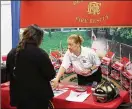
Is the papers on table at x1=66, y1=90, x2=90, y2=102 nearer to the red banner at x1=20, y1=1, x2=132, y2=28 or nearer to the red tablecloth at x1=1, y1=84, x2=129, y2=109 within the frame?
the red tablecloth at x1=1, y1=84, x2=129, y2=109

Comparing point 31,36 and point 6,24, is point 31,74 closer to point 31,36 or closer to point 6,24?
point 31,36

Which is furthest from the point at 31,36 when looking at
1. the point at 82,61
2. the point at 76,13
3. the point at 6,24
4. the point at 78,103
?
the point at 6,24

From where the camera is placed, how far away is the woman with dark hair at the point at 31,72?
7.42ft

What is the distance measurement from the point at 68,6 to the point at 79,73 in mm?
1194

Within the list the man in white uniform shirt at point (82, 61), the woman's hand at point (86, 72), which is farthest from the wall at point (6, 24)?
the woman's hand at point (86, 72)

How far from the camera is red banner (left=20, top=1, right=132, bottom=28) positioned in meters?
3.69

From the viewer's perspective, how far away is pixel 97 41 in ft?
12.7

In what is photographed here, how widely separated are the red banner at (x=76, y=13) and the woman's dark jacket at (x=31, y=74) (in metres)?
1.72

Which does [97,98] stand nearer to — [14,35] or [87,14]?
[87,14]

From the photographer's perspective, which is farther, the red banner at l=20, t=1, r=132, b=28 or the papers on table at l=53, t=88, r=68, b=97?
the red banner at l=20, t=1, r=132, b=28

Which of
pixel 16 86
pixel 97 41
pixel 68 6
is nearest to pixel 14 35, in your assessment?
pixel 68 6

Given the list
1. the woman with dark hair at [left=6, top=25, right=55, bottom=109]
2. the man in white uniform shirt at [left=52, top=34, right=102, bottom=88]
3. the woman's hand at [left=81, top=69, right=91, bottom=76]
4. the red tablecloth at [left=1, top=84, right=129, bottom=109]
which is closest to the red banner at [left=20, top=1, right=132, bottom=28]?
the man in white uniform shirt at [left=52, top=34, right=102, bottom=88]

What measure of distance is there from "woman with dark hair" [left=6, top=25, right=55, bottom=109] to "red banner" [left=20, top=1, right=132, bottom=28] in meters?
1.64

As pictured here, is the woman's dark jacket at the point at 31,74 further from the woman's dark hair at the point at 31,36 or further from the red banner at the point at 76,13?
the red banner at the point at 76,13
